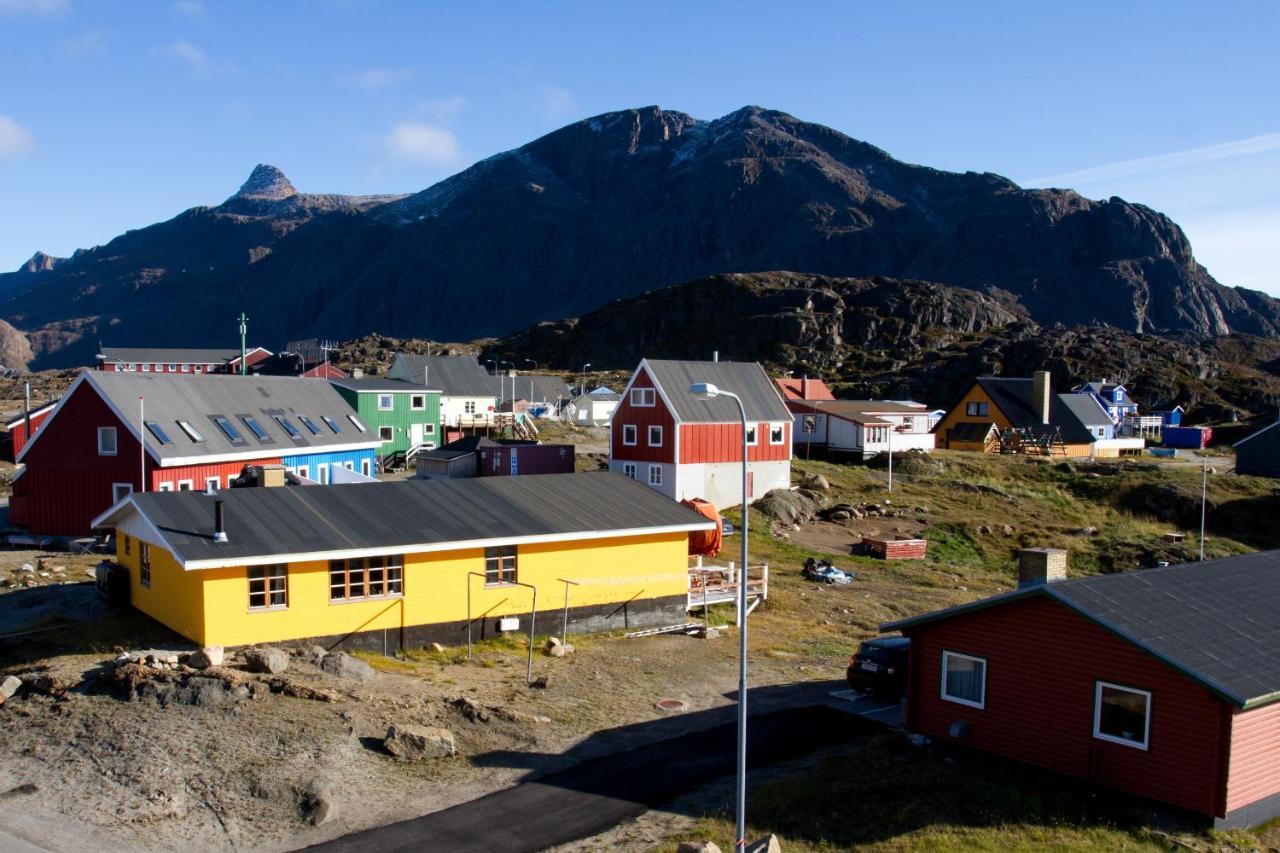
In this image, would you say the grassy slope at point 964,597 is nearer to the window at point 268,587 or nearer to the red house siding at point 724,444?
the red house siding at point 724,444

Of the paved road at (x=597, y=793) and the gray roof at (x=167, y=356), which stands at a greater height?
the gray roof at (x=167, y=356)

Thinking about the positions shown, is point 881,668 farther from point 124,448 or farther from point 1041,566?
point 124,448

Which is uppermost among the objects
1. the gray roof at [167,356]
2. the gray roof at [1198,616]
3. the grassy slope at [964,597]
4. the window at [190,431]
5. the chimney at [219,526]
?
the gray roof at [167,356]

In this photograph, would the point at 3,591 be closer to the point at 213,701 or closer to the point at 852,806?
the point at 213,701

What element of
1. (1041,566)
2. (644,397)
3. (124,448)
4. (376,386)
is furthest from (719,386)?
(1041,566)

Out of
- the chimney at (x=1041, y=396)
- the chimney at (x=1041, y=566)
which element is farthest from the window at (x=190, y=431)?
the chimney at (x=1041, y=396)

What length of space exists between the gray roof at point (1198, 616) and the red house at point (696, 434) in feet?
97.5

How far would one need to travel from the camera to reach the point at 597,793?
17.4 metres

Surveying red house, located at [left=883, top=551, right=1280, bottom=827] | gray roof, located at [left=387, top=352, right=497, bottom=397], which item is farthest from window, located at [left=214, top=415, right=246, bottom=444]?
gray roof, located at [left=387, top=352, right=497, bottom=397]

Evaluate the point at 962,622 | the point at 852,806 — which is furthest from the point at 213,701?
the point at 962,622

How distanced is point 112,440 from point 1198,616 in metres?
36.7

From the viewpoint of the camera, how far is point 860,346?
509 ft

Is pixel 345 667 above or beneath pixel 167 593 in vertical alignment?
beneath

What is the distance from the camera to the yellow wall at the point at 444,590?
73.3 ft
